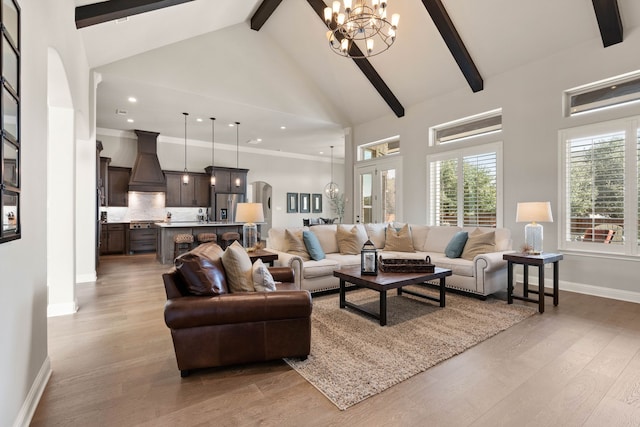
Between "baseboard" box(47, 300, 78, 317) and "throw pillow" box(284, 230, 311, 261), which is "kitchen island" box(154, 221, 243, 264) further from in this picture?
"throw pillow" box(284, 230, 311, 261)

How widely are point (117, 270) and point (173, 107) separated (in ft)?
11.3

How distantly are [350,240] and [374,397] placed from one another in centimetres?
303

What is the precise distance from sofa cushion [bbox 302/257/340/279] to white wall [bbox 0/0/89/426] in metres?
2.57

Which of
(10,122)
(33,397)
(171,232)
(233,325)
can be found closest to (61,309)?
(33,397)

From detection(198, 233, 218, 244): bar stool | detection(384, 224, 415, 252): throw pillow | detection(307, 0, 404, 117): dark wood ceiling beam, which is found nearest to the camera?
detection(384, 224, 415, 252): throw pillow

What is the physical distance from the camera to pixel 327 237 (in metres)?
4.94

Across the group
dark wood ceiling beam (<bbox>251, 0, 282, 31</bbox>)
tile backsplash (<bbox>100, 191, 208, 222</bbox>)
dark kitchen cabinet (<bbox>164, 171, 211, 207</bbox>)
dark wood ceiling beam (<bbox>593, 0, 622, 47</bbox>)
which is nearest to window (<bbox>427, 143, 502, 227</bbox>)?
dark wood ceiling beam (<bbox>593, 0, 622, 47</bbox>)

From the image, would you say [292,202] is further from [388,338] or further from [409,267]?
[388,338]

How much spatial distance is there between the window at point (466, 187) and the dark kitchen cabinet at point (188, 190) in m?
6.56

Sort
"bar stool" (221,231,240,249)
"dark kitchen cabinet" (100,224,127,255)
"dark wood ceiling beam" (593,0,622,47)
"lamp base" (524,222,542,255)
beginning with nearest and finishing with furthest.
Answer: "dark wood ceiling beam" (593,0,622,47)
"lamp base" (524,222,542,255)
"bar stool" (221,231,240,249)
"dark kitchen cabinet" (100,224,127,255)

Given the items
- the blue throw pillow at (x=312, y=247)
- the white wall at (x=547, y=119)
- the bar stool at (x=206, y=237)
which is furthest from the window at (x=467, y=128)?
the bar stool at (x=206, y=237)

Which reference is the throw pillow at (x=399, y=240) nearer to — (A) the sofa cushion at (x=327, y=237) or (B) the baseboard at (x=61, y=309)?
(A) the sofa cushion at (x=327, y=237)

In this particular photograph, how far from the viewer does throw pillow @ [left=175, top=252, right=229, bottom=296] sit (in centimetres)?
221

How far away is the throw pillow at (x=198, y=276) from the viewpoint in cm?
221
